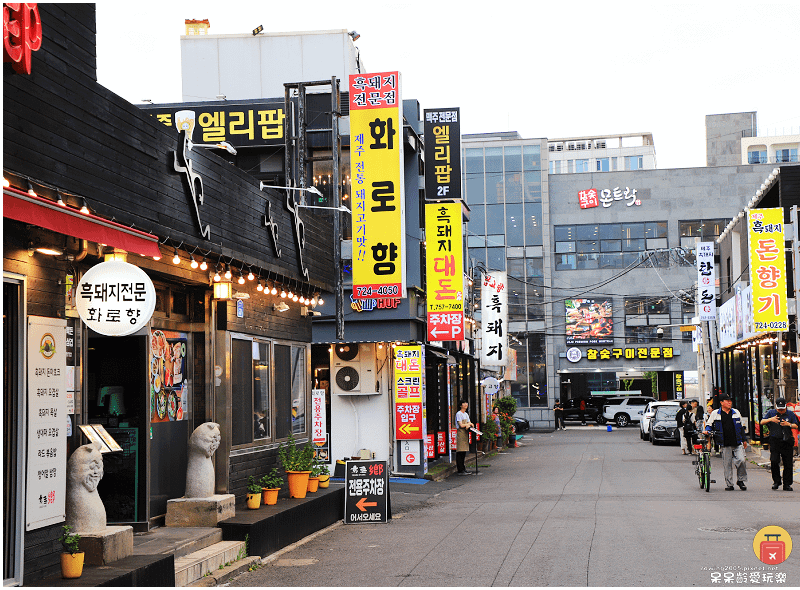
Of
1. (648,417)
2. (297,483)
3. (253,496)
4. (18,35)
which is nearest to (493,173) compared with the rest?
(648,417)

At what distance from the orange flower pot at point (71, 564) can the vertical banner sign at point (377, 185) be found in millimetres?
12702

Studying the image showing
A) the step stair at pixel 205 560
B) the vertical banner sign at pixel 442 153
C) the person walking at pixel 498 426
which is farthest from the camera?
the person walking at pixel 498 426

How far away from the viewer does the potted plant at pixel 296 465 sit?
568 inches

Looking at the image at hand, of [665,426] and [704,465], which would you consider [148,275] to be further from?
[665,426]

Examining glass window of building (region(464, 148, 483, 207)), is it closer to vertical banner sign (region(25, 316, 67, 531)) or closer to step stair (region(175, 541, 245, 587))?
step stair (region(175, 541, 245, 587))

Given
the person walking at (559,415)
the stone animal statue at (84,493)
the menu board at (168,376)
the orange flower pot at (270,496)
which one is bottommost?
the person walking at (559,415)

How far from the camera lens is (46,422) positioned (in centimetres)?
793

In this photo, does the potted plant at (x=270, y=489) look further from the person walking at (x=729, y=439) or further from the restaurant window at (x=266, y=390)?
the person walking at (x=729, y=439)

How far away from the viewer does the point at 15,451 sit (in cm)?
756

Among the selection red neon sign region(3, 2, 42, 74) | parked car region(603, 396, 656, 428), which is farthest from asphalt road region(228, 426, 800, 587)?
parked car region(603, 396, 656, 428)

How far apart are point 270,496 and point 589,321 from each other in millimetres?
47145

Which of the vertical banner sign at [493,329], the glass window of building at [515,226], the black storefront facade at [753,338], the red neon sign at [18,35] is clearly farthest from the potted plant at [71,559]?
the glass window of building at [515,226]

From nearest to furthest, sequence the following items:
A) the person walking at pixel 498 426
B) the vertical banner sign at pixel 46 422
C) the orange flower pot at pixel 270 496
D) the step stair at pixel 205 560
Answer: the vertical banner sign at pixel 46 422, the step stair at pixel 205 560, the orange flower pot at pixel 270 496, the person walking at pixel 498 426

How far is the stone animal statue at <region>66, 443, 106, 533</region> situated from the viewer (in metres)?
8.48
